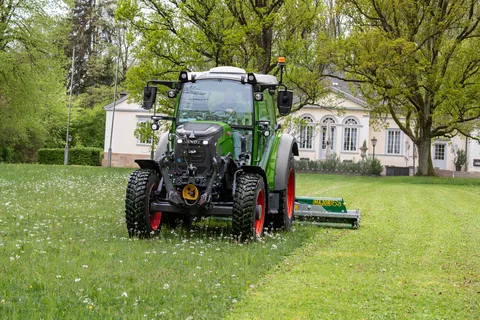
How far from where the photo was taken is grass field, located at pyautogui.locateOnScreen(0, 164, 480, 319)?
216 inches

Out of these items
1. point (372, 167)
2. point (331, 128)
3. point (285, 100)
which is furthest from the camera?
point (331, 128)

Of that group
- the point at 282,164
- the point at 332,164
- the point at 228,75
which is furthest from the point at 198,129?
the point at 332,164

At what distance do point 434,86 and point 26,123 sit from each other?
84.7ft

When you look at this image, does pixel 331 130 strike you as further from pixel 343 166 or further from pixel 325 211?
pixel 325 211

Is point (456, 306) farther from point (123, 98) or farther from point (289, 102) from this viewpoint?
point (123, 98)

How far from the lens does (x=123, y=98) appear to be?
54.9m

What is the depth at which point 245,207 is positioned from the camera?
895 centimetres

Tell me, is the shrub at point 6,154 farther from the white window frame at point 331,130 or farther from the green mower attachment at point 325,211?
the green mower attachment at point 325,211

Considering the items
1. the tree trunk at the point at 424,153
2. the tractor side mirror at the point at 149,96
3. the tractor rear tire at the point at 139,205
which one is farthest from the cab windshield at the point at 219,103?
the tree trunk at the point at 424,153

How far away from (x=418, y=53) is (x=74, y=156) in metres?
27.8

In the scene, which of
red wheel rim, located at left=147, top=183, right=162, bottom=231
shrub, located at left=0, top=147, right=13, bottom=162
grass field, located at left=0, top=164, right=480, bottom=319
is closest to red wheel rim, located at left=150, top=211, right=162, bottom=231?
red wheel rim, located at left=147, top=183, right=162, bottom=231

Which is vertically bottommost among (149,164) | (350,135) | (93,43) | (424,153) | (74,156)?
(149,164)

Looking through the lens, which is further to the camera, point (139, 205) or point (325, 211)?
point (325, 211)

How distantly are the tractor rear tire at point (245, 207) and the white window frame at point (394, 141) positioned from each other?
4758 cm
